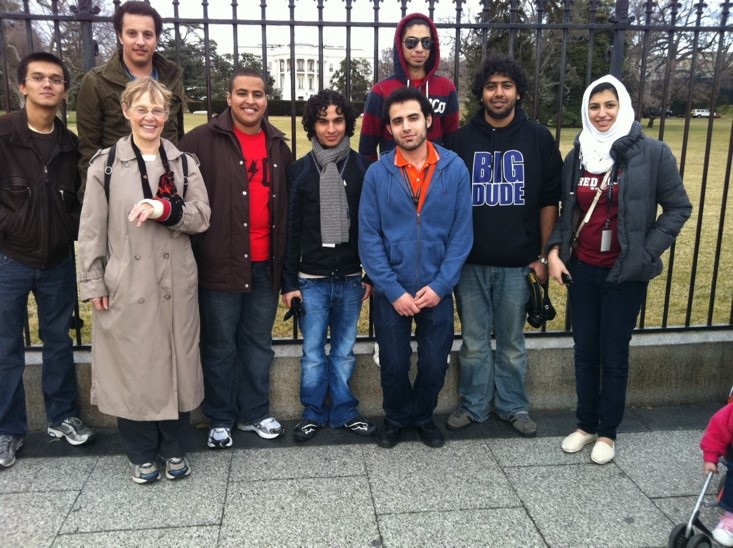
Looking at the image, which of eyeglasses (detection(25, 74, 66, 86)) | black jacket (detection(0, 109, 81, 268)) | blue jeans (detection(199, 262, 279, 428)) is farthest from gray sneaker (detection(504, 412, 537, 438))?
eyeglasses (detection(25, 74, 66, 86))

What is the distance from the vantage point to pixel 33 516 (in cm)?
300

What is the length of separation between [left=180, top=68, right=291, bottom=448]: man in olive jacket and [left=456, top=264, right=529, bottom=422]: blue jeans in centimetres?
119

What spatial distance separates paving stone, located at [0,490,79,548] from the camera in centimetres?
283

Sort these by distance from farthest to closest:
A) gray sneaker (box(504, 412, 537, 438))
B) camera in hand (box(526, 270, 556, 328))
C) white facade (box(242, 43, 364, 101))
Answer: white facade (box(242, 43, 364, 101)), gray sneaker (box(504, 412, 537, 438)), camera in hand (box(526, 270, 556, 328))

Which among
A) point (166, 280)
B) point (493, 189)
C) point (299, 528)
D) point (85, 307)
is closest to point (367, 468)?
point (299, 528)

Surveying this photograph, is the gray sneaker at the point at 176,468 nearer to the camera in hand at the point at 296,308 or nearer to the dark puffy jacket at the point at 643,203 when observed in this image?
the camera in hand at the point at 296,308

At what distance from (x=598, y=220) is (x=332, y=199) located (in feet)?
4.81

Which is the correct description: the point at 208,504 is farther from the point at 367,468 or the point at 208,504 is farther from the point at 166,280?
the point at 166,280

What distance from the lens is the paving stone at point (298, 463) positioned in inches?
134

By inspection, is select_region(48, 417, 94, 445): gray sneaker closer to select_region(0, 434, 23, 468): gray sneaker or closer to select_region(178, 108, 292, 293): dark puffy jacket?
select_region(0, 434, 23, 468): gray sneaker

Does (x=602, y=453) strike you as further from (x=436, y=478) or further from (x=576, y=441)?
(x=436, y=478)

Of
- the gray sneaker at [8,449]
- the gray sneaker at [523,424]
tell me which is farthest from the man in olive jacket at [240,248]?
the gray sneaker at [523,424]

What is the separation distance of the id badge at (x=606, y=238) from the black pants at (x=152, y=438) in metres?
2.45

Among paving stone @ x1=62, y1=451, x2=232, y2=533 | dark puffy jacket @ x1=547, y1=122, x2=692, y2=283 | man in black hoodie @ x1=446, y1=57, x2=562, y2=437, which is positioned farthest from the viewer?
man in black hoodie @ x1=446, y1=57, x2=562, y2=437
